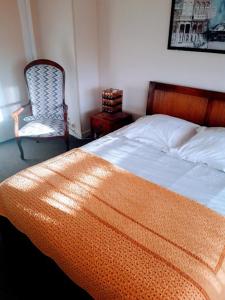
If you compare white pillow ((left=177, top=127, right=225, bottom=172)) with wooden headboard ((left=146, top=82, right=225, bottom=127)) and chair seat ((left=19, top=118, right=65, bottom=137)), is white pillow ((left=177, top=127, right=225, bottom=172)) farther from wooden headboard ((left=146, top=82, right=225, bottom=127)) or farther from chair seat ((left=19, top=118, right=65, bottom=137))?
chair seat ((left=19, top=118, right=65, bottom=137))

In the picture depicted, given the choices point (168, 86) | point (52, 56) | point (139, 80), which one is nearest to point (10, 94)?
point (52, 56)

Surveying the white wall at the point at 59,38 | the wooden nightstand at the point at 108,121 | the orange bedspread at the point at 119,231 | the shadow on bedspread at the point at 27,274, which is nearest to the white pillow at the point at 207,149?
the orange bedspread at the point at 119,231

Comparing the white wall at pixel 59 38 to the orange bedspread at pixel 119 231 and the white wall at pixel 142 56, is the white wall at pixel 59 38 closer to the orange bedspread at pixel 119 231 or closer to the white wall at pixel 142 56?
the white wall at pixel 142 56

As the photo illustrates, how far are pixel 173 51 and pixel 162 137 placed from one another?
2.97ft

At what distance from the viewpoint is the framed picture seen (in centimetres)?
205

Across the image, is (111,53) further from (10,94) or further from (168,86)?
(10,94)

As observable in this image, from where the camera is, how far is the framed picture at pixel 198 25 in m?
2.05

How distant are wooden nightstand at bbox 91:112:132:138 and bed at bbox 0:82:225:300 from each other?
0.75 metres

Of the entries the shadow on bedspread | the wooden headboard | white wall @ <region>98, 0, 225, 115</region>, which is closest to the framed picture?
white wall @ <region>98, 0, 225, 115</region>

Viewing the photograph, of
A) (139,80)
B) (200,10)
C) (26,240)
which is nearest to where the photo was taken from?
(26,240)

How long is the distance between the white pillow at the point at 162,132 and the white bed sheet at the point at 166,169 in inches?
2.5

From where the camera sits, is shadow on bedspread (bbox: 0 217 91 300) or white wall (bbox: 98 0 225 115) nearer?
shadow on bedspread (bbox: 0 217 91 300)

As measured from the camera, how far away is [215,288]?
40.1 inches

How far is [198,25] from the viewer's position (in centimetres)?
217
